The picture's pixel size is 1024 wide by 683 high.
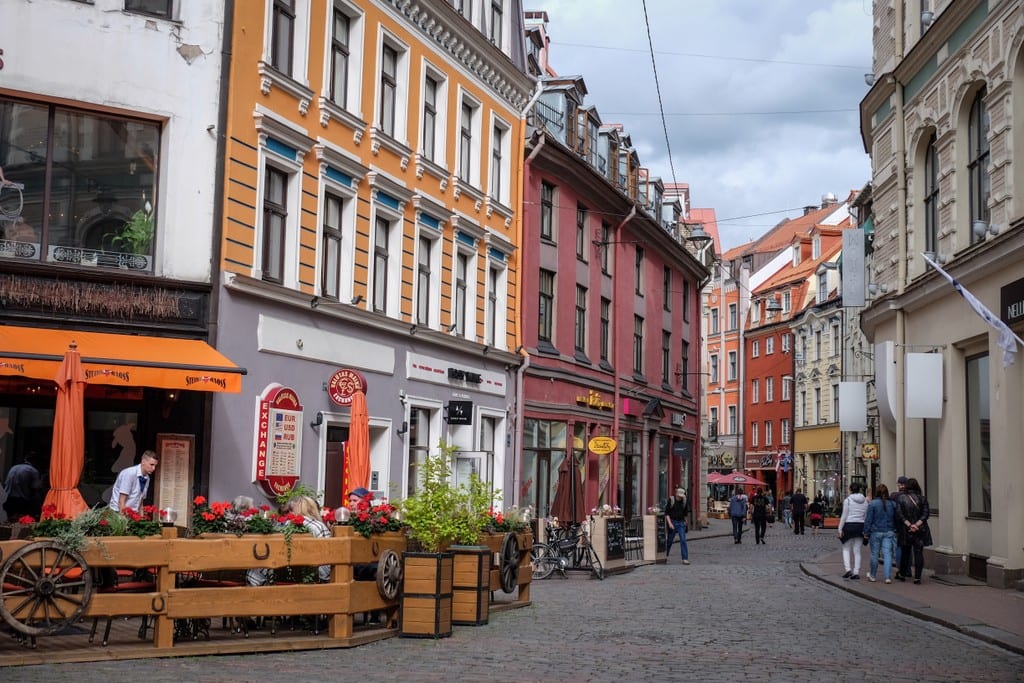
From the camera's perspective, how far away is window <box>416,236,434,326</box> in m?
26.1

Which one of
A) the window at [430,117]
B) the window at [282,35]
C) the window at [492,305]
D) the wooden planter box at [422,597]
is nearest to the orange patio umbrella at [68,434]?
the wooden planter box at [422,597]

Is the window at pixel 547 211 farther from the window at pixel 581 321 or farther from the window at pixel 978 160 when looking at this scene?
the window at pixel 978 160

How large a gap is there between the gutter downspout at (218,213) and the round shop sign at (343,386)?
11.3 ft

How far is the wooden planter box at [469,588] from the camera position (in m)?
14.0

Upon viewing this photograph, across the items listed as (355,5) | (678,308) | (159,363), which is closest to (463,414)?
(355,5)

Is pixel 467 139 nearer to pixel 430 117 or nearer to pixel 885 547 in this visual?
pixel 430 117

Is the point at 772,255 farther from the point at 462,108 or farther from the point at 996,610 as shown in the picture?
the point at 996,610

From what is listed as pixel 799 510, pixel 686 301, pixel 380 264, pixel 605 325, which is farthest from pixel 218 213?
pixel 799 510

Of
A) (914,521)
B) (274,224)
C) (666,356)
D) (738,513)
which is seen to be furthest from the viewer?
(666,356)

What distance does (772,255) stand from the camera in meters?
84.9

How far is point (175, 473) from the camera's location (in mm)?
18016

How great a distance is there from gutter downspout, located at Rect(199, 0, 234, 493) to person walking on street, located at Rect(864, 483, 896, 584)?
1099 cm

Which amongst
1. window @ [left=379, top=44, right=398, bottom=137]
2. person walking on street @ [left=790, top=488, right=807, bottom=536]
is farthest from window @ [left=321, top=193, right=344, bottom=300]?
person walking on street @ [left=790, top=488, right=807, bottom=536]

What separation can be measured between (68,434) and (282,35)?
8353 mm
